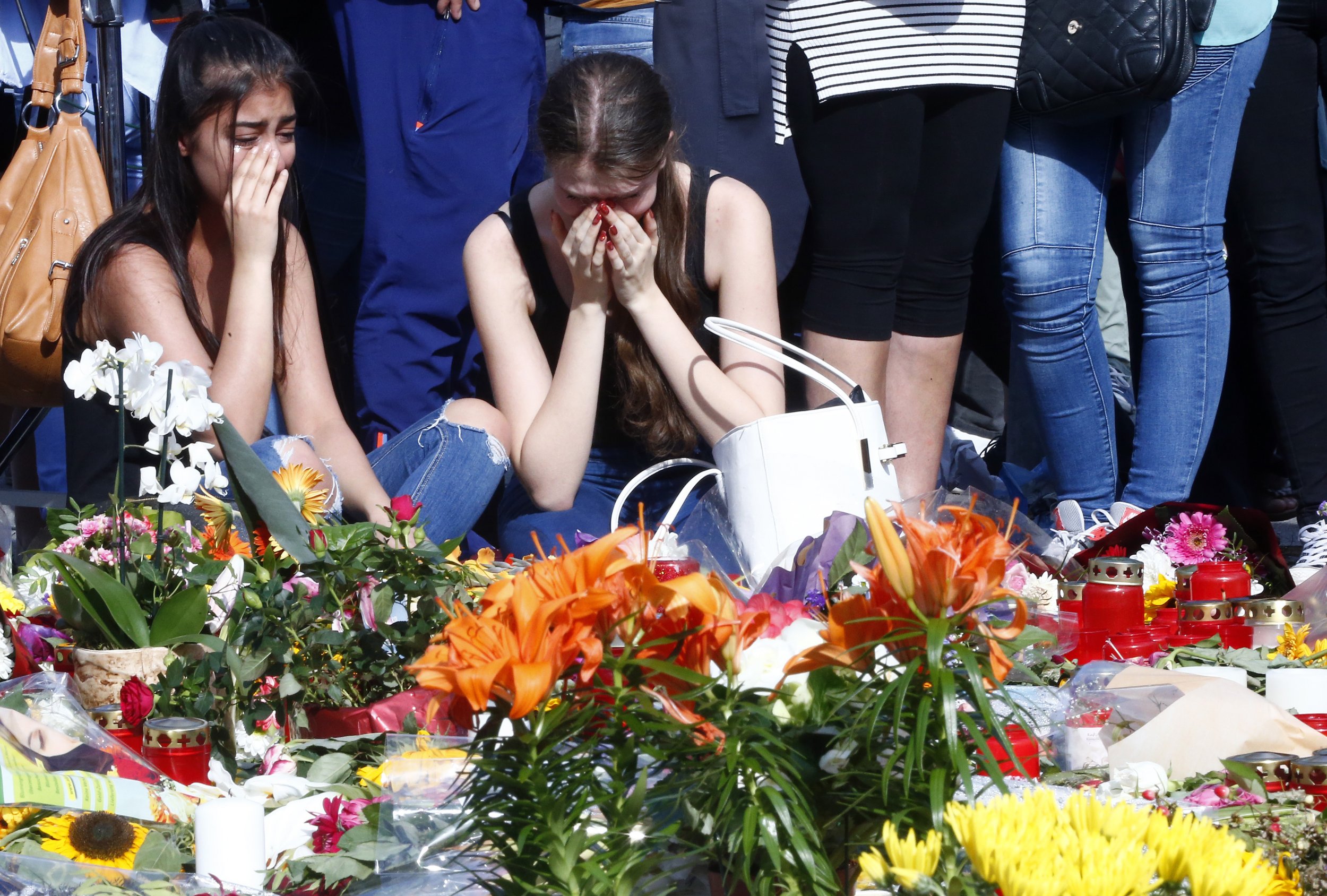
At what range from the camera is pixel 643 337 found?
9.36ft

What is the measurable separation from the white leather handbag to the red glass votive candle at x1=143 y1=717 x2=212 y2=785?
0.90 metres

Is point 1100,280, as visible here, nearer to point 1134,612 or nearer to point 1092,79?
point 1092,79

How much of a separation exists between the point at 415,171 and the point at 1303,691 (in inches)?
95.8

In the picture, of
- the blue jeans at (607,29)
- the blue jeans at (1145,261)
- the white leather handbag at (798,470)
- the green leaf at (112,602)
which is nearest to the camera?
the green leaf at (112,602)

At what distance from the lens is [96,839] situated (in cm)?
108

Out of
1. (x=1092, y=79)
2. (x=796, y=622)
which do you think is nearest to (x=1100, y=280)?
(x=1092, y=79)

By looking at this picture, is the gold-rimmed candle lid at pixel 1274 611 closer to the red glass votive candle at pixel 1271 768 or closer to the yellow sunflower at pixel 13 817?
the red glass votive candle at pixel 1271 768

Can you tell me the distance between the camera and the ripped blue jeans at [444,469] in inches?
107

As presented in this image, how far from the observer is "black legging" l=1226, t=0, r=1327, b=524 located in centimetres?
328

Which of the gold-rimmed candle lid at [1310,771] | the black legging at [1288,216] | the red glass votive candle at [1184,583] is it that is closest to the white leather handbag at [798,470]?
the red glass votive candle at [1184,583]

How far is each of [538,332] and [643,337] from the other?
13.2 inches

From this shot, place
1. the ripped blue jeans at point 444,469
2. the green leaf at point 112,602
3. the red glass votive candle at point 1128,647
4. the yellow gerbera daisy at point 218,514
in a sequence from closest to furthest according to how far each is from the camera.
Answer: the green leaf at point 112,602 → the yellow gerbera daisy at point 218,514 → the red glass votive candle at point 1128,647 → the ripped blue jeans at point 444,469

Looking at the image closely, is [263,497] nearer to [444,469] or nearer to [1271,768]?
[1271,768]

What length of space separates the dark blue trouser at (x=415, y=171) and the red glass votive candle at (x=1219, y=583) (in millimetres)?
1912
